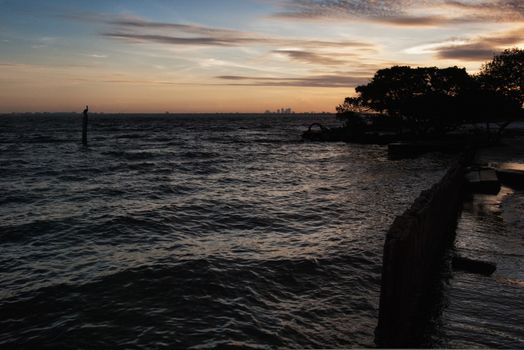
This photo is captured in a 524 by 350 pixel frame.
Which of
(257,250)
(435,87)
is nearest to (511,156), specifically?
(435,87)

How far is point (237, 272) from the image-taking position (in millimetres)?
10906

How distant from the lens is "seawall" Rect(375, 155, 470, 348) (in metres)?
6.44

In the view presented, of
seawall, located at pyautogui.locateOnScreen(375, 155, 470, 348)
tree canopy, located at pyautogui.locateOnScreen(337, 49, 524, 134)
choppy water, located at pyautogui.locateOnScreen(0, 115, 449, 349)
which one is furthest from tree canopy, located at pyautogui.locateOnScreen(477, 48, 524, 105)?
seawall, located at pyautogui.locateOnScreen(375, 155, 470, 348)

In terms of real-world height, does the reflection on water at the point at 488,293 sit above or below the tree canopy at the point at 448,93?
below

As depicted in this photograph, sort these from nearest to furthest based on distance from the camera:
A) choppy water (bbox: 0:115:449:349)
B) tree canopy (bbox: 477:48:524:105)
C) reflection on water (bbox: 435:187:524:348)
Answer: reflection on water (bbox: 435:187:524:348), choppy water (bbox: 0:115:449:349), tree canopy (bbox: 477:48:524:105)

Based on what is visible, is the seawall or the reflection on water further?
the reflection on water

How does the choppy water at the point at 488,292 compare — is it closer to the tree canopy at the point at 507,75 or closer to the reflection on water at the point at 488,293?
the reflection on water at the point at 488,293

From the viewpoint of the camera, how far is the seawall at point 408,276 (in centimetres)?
644

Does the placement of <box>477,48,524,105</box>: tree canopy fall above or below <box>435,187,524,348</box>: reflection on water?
above

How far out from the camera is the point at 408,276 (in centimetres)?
723

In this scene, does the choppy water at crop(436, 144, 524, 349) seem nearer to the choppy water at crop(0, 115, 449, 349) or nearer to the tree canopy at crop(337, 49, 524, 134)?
the choppy water at crop(0, 115, 449, 349)

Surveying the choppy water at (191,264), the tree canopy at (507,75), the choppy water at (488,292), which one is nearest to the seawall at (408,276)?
the choppy water at (488,292)

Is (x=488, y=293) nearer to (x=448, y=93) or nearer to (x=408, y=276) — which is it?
(x=408, y=276)

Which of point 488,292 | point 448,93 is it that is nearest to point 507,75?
point 448,93
